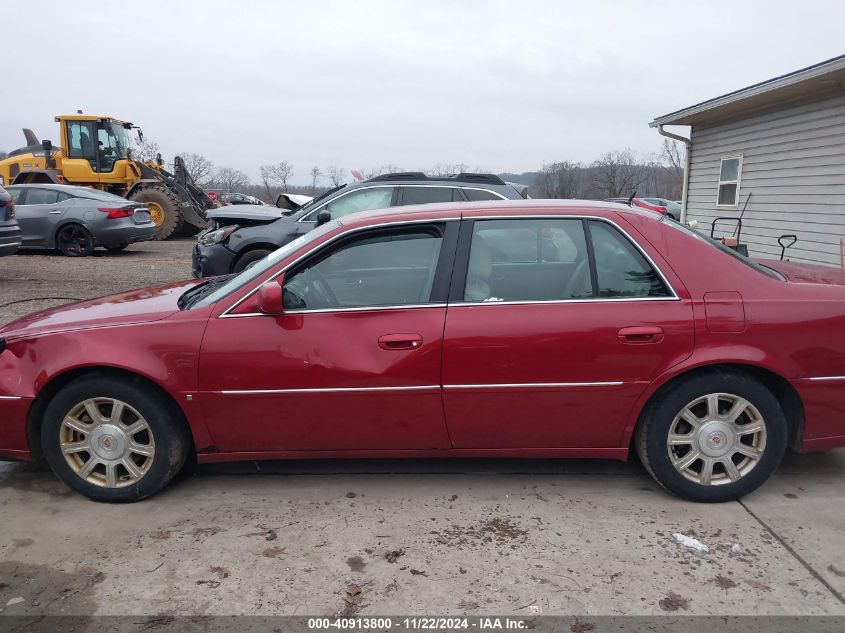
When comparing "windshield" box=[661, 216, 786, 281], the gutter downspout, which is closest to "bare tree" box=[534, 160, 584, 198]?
the gutter downspout

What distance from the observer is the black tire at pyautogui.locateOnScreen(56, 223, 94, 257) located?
523 inches

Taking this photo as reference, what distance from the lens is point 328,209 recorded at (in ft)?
26.1

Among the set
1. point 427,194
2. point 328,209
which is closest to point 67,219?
point 328,209

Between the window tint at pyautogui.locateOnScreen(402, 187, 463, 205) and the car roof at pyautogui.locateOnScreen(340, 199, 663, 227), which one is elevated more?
the window tint at pyautogui.locateOnScreen(402, 187, 463, 205)

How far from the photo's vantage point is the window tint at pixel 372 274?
129 inches

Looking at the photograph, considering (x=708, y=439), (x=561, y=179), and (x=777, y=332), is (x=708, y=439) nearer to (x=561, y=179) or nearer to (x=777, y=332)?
(x=777, y=332)

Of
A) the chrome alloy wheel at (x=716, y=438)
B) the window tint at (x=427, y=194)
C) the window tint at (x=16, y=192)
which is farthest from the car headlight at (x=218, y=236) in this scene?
the window tint at (x=16, y=192)

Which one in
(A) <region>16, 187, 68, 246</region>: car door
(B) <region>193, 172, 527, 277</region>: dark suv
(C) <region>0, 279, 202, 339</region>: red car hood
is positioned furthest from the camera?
(A) <region>16, 187, 68, 246</region>: car door

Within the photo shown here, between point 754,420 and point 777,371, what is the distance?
0.92ft

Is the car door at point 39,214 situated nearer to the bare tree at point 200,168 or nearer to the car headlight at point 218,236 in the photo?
the car headlight at point 218,236

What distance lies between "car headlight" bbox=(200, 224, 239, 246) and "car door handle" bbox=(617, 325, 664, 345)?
6.05 meters

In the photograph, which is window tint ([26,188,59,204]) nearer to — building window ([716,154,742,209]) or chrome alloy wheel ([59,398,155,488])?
chrome alloy wheel ([59,398,155,488])

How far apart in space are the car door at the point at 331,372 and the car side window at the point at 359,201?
4802mm

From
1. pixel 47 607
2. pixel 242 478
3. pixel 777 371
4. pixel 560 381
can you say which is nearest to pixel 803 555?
pixel 777 371
